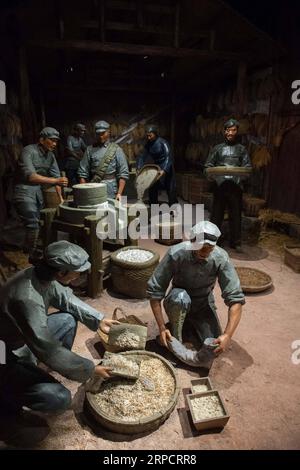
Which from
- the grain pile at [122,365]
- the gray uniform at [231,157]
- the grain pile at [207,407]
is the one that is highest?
the gray uniform at [231,157]

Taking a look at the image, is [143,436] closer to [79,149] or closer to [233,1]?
[79,149]

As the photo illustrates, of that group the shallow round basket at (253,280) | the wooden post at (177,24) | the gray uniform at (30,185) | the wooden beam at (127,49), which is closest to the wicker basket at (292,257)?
the shallow round basket at (253,280)

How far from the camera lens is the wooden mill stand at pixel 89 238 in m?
4.52

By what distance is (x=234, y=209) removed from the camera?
6.73 metres

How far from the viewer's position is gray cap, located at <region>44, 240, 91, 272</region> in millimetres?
2477

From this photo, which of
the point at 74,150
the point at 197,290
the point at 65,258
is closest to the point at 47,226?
the point at 197,290

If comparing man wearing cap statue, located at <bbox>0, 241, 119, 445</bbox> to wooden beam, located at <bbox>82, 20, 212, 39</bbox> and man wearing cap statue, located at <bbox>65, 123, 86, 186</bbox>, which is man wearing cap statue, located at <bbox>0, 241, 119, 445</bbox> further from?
man wearing cap statue, located at <bbox>65, 123, 86, 186</bbox>

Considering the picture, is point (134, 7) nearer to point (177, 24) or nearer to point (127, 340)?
point (177, 24)

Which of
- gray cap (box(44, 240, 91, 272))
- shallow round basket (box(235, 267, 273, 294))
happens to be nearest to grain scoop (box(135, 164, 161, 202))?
shallow round basket (box(235, 267, 273, 294))

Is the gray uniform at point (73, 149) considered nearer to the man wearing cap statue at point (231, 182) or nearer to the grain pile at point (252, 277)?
the man wearing cap statue at point (231, 182)

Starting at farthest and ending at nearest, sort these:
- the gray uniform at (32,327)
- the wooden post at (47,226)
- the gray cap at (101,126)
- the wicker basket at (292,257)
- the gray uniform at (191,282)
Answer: the gray cap at (101,126) < the wicker basket at (292,257) < the wooden post at (47,226) < the gray uniform at (191,282) < the gray uniform at (32,327)

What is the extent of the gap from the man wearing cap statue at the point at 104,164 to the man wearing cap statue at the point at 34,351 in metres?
3.68

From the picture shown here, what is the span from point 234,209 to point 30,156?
3.95 meters
